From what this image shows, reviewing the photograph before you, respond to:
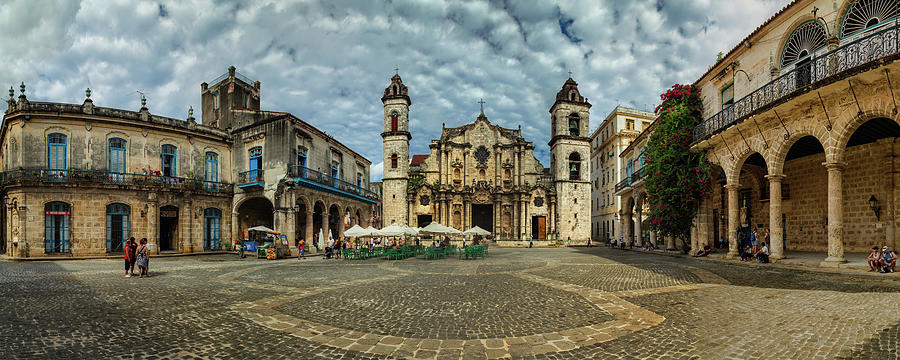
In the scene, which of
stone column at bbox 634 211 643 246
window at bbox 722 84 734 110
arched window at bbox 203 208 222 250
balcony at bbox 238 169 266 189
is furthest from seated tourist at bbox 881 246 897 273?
arched window at bbox 203 208 222 250

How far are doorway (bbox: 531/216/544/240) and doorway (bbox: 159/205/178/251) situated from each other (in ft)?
110

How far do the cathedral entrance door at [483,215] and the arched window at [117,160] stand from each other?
105 ft

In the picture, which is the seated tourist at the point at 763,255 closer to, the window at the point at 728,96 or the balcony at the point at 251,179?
the window at the point at 728,96

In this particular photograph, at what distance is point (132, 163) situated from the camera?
22656 millimetres

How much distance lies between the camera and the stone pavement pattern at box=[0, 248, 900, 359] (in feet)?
17.6

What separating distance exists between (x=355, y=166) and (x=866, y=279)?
3366 cm

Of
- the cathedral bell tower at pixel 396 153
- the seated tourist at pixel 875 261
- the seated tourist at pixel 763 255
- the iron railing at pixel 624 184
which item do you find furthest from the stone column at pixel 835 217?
the cathedral bell tower at pixel 396 153

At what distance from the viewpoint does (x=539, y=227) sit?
44844 millimetres

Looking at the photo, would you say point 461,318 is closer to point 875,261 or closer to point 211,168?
point 875,261

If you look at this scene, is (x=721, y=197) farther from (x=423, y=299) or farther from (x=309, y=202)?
(x=309, y=202)

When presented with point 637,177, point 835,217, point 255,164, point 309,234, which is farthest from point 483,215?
point 835,217

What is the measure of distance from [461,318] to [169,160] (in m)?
24.3

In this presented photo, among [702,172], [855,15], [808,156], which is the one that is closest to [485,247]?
[702,172]

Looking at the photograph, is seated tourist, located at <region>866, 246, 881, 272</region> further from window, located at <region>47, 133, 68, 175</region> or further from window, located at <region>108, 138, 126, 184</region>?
window, located at <region>47, 133, 68, 175</region>
